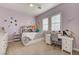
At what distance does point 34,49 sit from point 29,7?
0.64 metres

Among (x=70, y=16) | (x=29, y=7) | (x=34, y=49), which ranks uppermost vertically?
(x=29, y=7)

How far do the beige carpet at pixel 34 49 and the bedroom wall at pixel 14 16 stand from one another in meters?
0.19

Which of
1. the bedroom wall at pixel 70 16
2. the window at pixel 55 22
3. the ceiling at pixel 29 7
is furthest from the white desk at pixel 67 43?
the ceiling at pixel 29 7

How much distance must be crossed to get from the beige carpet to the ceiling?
0.48 meters

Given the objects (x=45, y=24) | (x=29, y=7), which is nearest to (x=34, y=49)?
(x=45, y=24)

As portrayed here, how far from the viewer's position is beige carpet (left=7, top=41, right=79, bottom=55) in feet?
4.99

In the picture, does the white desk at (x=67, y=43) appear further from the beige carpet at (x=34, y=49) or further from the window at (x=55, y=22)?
the window at (x=55, y=22)

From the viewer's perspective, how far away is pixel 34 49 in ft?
5.06

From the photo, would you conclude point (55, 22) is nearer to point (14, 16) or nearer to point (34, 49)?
point (34, 49)

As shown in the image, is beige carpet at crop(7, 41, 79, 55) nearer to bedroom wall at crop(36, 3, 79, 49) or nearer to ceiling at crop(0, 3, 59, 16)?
bedroom wall at crop(36, 3, 79, 49)

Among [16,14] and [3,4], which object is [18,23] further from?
[3,4]

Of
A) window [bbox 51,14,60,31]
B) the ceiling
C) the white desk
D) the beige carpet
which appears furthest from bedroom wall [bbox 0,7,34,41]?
the white desk

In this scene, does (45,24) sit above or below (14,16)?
below
